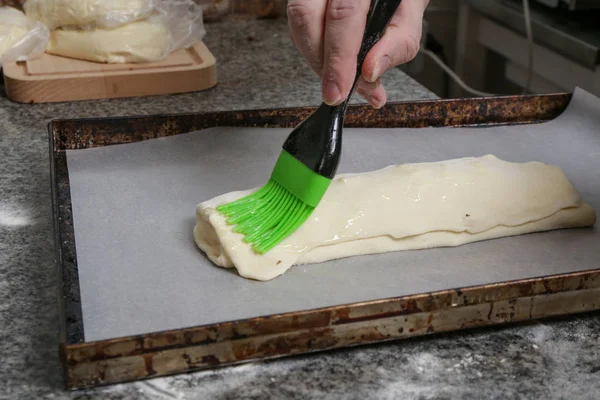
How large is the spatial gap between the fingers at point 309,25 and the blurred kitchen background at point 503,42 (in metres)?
1.09

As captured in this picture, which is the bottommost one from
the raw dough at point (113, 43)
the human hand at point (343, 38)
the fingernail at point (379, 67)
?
the raw dough at point (113, 43)

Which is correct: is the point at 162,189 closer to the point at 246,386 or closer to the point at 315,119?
the point at 315,119

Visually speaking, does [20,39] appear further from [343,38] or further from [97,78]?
[343,38]

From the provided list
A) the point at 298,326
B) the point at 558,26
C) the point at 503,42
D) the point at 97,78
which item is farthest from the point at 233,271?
the point at 503,42

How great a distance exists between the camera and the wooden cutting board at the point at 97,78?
166cm

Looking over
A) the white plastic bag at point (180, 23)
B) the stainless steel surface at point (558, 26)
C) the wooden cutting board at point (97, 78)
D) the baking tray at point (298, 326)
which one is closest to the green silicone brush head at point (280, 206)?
the baking tray at point (298, 326)

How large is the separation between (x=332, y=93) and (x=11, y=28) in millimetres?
1031

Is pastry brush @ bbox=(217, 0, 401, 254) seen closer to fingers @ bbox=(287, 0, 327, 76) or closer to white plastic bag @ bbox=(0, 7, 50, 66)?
fingers @ bbox=(287, 0, 327, 76)

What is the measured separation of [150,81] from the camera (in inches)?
67.4

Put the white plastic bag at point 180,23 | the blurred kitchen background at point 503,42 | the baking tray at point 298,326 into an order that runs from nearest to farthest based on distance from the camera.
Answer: the baking tray at point 298,326 < the white plastic bag at point 180,23 < the blurred kitchen background at point 503,42

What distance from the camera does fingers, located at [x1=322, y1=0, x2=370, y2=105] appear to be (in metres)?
0.99

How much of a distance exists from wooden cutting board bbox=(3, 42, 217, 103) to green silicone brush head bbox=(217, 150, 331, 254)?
711 millimetres

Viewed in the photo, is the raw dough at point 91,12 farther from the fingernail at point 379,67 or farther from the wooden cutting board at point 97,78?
the fingernail at point 379,67

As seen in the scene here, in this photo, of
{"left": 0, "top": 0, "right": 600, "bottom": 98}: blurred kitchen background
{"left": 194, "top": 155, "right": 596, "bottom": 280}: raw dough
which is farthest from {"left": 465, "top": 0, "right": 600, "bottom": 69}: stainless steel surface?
{"left": 194, "top": 155, "right": 596, "bottom": 280}: raw dough
